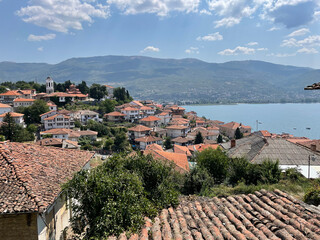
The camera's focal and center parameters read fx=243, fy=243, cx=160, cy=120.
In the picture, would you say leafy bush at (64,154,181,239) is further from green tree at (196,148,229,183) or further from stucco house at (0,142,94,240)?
green tree at (196,148,229,183)

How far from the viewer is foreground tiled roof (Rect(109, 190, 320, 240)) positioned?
4113mm

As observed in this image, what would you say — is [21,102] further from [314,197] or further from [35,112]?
[314,197]

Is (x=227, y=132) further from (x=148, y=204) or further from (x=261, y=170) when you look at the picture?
(x=148, y=204)

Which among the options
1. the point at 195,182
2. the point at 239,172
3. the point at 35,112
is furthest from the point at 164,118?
the point at 195,182

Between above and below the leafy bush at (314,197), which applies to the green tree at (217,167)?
below

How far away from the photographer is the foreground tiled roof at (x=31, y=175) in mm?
5805

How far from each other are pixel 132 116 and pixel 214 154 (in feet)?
193

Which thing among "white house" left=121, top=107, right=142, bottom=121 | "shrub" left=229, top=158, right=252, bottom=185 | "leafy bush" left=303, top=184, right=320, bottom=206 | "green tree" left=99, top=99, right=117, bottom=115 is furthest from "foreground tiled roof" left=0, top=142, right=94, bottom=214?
"white house" left=121, top=107, right=142, bottom=121

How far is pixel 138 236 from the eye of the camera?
4.54m

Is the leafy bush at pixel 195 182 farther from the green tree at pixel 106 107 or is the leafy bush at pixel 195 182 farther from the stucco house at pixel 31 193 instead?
the green tree at pixel 106 107

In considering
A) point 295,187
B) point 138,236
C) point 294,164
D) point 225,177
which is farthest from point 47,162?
point 294,164

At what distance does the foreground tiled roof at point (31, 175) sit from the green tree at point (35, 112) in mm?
53515

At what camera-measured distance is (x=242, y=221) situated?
15.7ft

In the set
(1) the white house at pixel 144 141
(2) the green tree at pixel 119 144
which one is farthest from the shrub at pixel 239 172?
(1) the white house at pixel 144 141
